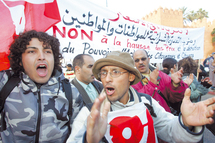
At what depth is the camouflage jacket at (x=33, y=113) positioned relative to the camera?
3.84 feet

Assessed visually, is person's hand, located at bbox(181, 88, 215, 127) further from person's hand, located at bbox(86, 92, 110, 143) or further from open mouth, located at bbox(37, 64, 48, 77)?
open mouth, located at bbox(37, 64, 48, 77)

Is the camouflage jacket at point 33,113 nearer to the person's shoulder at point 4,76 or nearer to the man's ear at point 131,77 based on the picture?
the person's shoulder at point 4,76

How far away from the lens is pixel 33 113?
121cm

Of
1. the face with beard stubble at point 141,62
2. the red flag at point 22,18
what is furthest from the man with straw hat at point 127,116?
the red flag at point 22,18

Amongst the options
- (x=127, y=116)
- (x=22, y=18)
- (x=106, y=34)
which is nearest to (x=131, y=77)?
(x=127, y=116)

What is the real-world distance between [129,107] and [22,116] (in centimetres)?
100

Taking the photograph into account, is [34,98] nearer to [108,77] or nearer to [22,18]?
[108,77]

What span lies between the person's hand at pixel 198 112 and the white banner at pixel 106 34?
7.55 feet

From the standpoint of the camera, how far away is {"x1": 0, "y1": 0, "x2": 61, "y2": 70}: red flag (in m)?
1.71

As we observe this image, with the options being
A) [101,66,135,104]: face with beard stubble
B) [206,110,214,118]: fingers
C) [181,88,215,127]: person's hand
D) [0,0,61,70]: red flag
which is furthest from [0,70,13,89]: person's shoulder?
[206,110,214,118]: fingers

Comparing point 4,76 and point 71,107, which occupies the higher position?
point 4,76

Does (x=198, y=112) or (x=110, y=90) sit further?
(x=110, y=90)

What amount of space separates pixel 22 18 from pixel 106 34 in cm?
182

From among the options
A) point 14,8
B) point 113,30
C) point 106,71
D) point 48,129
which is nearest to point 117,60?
point 106,71
